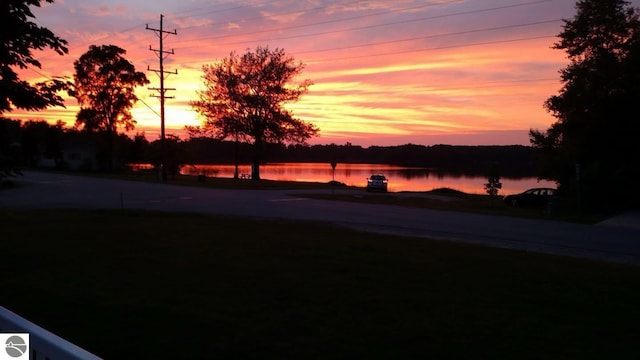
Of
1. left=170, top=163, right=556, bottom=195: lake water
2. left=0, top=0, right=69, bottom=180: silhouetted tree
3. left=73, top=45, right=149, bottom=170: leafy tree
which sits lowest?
left=170, top=163, right=556, bottom=195: lake water

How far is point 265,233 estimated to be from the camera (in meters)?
15.8

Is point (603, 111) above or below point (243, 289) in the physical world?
above

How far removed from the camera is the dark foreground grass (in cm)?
607

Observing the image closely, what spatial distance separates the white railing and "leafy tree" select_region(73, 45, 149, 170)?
7602 cm

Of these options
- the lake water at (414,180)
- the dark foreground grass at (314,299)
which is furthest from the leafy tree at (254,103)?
the dark foreground grass at (314,299)

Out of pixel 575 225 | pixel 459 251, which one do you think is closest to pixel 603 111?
pixel 575 225

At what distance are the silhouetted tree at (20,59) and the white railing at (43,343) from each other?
6.95m

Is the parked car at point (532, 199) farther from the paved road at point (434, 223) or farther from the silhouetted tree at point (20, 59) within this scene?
the silhouetted tree at point (20, 59)

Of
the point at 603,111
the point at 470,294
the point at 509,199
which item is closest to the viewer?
the point at 470,294

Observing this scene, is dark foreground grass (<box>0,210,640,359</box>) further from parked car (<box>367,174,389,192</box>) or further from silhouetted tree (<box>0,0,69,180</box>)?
parked car (<box>367,174,389,192</box>)

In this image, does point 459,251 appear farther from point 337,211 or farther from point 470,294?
point 337,211

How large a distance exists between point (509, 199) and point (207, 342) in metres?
34.4

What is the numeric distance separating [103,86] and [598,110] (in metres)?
60.4

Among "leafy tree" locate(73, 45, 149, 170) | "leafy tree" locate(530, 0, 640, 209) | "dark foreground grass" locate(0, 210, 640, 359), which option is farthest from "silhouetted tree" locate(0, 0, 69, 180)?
"leafy tree" locate(73, 45, 149, 170)
